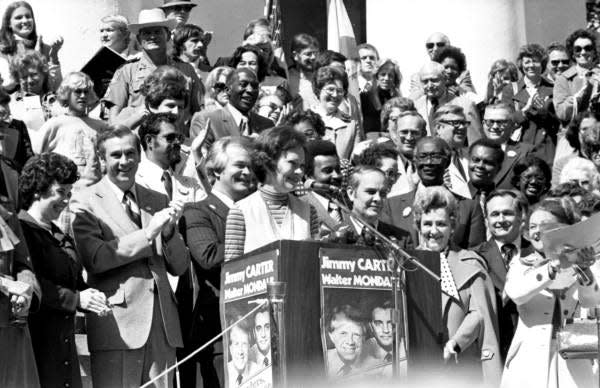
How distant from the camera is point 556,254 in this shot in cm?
839

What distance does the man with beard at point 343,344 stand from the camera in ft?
24.9

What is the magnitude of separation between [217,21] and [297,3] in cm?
116

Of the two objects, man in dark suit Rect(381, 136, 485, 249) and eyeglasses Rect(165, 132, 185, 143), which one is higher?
eyeglasses Rect(165, 132, 185, 143)

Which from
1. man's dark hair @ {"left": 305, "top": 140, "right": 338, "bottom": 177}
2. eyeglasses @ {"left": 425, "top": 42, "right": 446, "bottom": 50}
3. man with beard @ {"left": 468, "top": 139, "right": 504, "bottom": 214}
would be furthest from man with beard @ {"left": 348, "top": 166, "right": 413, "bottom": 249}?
eyeglasses @ {"left": 425, "top": 42, "right": 446, "bottom": 50}

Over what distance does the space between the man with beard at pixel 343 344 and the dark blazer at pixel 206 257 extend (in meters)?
1.75

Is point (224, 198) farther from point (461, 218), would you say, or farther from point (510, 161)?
point (510, 161)

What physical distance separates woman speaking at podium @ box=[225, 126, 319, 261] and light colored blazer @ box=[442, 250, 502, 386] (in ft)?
3.88

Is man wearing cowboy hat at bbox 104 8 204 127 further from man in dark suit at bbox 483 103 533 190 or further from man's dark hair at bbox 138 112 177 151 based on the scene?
man in dark suit at bbox 483 103 533 190

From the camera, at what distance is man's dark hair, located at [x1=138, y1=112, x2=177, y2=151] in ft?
33.7

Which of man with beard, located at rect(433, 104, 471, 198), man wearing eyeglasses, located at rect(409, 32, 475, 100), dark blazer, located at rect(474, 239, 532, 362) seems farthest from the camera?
man wearing eyeglasses, located at rect(409, 32, 475, 100)

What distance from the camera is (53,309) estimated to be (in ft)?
29.2

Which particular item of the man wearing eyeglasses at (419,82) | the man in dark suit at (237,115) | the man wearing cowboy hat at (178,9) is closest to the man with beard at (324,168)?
the man in dark suit at (237,115)

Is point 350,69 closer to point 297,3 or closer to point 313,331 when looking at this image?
point 297,3

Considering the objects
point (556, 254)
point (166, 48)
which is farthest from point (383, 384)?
point (166, 48)
